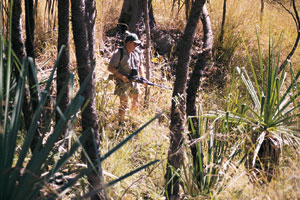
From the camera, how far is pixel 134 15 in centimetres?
812

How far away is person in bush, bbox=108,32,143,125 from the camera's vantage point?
5418mm

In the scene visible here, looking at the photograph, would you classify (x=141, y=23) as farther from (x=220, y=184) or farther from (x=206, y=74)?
(x=220, y=184)

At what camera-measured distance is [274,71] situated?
439 cm

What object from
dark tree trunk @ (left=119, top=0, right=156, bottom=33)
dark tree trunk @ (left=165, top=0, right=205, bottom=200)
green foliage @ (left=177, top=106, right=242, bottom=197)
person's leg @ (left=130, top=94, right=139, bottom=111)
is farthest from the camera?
dark tree trunk @ (left=119, top=0, right=156, bottom=33)

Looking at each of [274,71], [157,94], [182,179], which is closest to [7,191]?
[182,179]

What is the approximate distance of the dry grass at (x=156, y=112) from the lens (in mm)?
3203

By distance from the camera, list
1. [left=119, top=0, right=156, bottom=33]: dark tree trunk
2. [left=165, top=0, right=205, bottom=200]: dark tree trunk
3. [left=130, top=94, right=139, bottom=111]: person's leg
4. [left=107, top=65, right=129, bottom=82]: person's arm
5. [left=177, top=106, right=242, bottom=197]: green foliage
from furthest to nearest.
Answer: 1. [left=119, top=0, right=156, bottom=33]: dark tree trunk
2. [left=130, top=94, right=139, bottom=111]: person's leg
3. [left=107, top=65, right=129, bottom=82]: person's arm
4. [left=177, top=106, right=242, bottom=197]: green foliage
5. [left=165, top=0, right=205, bottom=200]: dark tree trunk

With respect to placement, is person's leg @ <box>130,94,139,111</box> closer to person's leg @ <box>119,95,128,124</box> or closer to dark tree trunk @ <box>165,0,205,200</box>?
person's leg @ <box>119,95,128,124</box>

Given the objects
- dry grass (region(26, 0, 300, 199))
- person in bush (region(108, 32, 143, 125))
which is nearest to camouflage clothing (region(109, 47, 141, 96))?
person in bush (region(108, 32, 143, 125))

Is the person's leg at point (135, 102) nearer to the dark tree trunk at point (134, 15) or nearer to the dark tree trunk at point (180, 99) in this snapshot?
the dark tree trunk at point (134, 15)

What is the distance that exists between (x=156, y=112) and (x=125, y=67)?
79 centimetres

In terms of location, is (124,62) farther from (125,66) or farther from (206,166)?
(206,166)

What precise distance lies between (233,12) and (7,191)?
24.3ft

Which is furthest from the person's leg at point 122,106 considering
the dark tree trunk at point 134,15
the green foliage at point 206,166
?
the dark tree trunk at point 134,15
